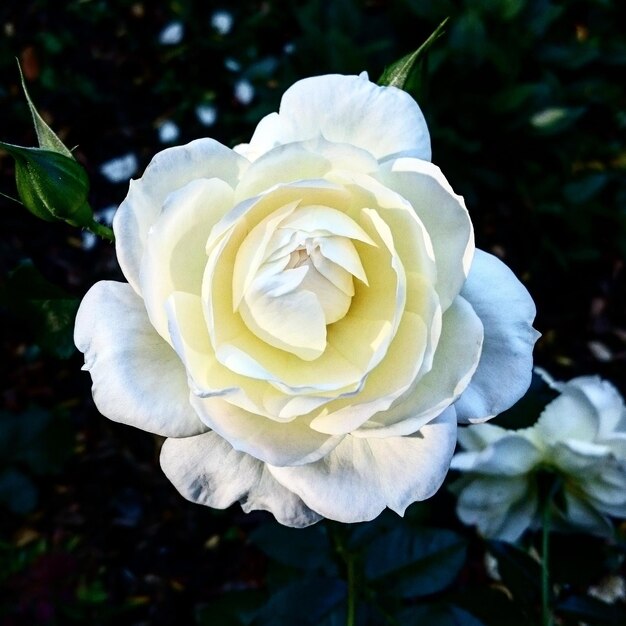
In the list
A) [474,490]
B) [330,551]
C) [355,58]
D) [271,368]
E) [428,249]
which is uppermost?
[428,249]

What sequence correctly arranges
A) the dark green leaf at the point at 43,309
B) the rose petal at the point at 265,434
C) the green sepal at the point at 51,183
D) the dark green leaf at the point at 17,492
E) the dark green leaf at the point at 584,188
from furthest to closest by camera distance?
the dark green leaf at the point at 584,188 < the dark green leaf at the point at 17,492 < the dark green leaf at the point at 43,309 < the green sepal at the point at 51,183 < the rose petal at the point at 265,434

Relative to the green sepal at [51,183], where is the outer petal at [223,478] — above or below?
below

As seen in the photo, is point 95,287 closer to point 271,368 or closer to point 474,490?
point 271,368

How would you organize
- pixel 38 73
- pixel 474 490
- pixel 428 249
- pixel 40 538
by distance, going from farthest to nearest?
pixel 38 73, pixel 40 538, pixel 474 490, pixel 428 249

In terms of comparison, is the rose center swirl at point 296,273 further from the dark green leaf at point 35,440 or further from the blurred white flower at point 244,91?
the blurred white flower at point 244,91

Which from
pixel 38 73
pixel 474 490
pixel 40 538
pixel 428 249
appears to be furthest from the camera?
pixel 38 73

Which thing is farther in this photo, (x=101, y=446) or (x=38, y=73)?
(x=38, y=73)

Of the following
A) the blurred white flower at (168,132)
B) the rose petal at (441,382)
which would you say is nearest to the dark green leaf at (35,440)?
the blurred white flower at (168,132)

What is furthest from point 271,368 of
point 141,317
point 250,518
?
point 250,518
